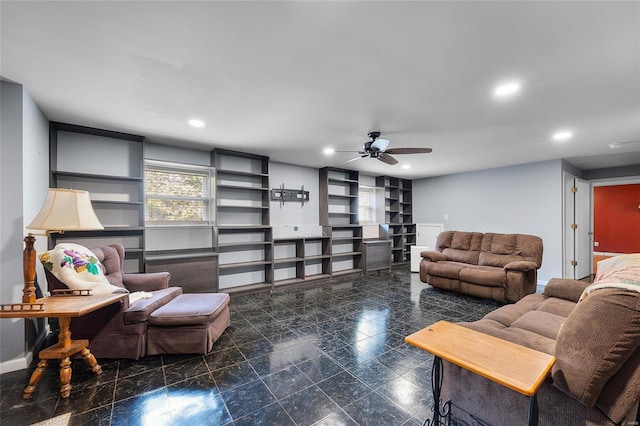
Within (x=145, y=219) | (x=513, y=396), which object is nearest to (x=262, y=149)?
(x=145, y=219)

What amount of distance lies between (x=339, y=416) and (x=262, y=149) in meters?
3.75

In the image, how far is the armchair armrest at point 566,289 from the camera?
2.55 meters

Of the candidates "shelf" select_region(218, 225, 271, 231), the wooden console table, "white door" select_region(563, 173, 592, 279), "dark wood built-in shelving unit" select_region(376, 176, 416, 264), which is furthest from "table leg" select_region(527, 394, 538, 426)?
"dark wood built-in shelving unit" select_region(376, 176, 416, 264)

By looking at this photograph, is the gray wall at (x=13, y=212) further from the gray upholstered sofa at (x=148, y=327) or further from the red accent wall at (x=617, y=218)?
the red accent wall at (x=617, y=218)

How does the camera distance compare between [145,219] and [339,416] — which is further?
[145,219]

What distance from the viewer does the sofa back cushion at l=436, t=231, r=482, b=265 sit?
476 cm

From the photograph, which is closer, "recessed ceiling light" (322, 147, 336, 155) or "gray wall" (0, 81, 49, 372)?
"gray wall" (0, 81, 49, 372)

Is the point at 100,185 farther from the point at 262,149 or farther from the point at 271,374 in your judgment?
the point at 271,374

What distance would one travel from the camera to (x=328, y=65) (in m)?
1.97

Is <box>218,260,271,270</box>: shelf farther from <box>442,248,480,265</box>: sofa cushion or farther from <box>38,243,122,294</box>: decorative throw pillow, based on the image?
<box>442,248,480,265</box>: sofa cushion

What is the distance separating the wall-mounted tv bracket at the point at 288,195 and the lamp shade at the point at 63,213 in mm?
3214

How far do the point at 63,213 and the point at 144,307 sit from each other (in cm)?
103

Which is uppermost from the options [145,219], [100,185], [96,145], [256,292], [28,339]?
[96,145]

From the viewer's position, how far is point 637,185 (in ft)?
19.7
